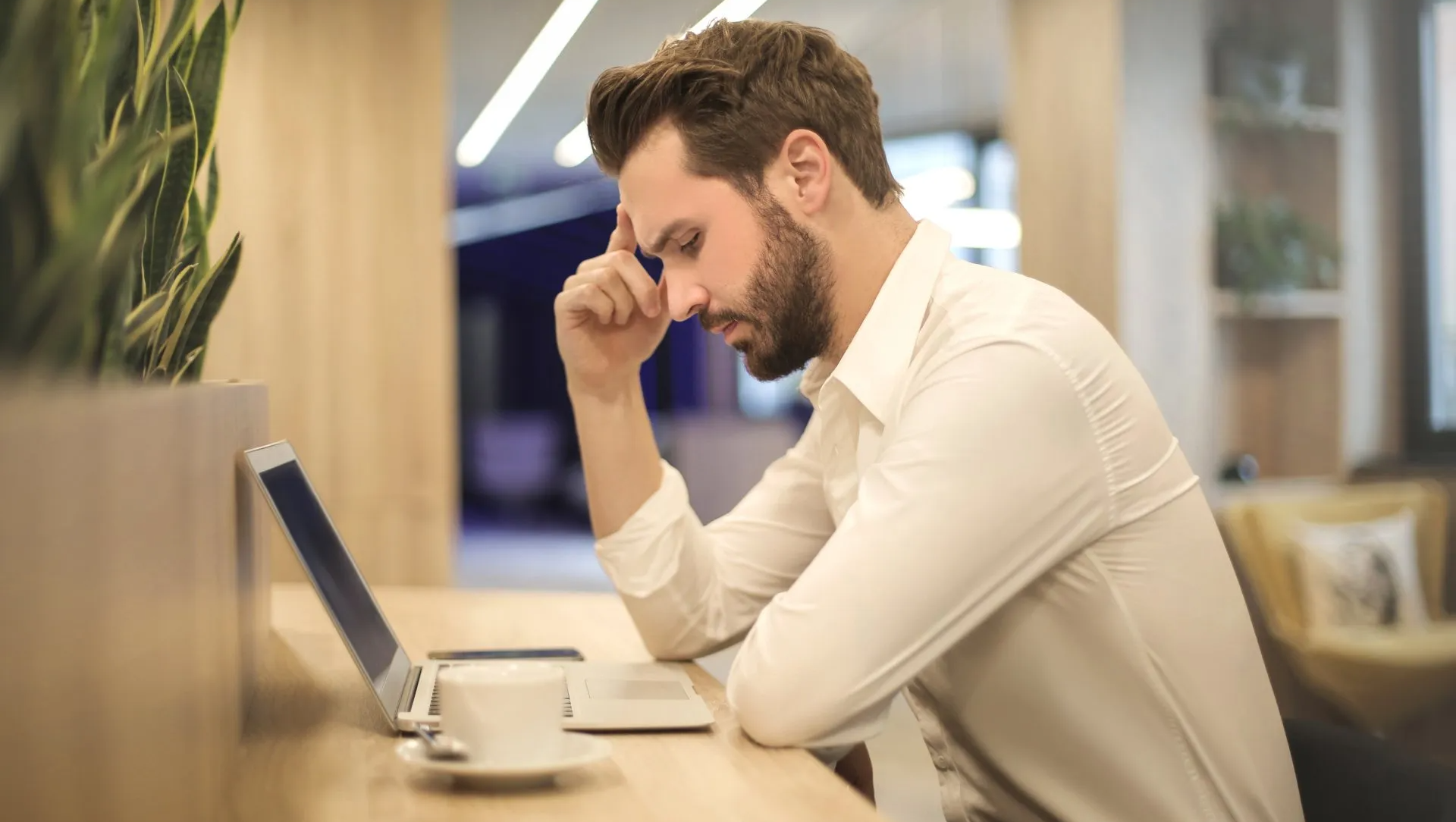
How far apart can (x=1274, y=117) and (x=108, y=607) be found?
443 cm

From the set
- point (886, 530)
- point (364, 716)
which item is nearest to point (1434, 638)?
point (886, 530)

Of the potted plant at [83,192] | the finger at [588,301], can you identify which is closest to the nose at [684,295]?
the finger at [588,301]

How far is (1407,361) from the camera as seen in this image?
4590mm

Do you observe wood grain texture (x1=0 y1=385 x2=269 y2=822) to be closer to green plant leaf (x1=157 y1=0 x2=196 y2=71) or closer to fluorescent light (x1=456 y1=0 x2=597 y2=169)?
green plant leaf (x1=157 y1=0 x2=196 y2=71)

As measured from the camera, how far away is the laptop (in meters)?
1.06

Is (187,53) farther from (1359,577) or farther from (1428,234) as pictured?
(1428,234)

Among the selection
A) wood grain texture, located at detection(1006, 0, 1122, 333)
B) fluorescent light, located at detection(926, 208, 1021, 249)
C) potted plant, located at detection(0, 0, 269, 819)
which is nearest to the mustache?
potted plant, located at detection(0, 0, 269, 819)

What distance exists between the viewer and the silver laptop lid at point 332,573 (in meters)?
1.05

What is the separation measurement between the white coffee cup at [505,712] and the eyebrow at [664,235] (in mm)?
667

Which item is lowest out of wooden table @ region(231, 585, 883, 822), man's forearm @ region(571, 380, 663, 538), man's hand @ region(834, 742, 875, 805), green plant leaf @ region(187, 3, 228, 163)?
man's hand @ region(834, 742, 875, 805)

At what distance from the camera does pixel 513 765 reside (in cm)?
86

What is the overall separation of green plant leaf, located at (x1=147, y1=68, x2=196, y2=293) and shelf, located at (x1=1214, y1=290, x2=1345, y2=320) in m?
3.82

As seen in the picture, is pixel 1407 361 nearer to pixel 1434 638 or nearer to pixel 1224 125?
pixel 1224 125

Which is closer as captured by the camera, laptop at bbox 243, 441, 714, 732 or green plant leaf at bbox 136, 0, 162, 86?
green plant leaf at bbox 136, 0, 162, 86
